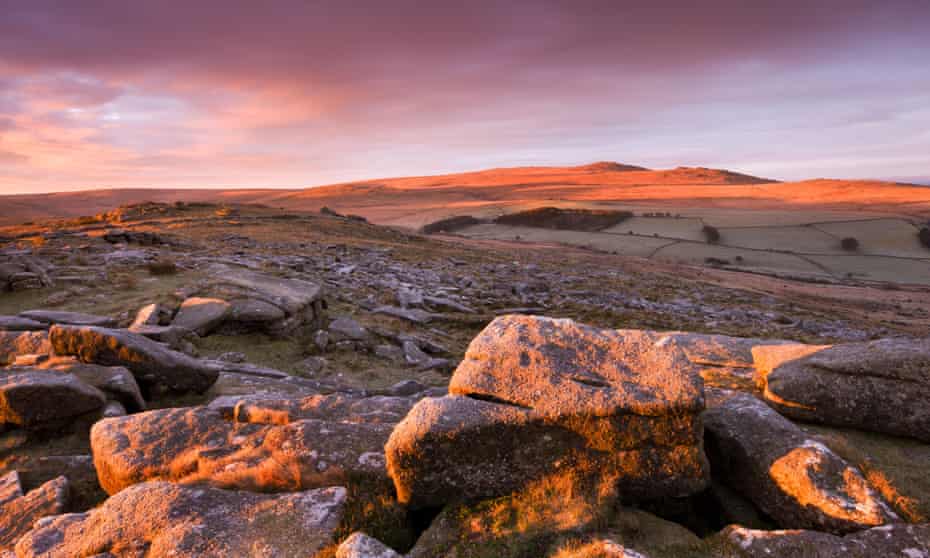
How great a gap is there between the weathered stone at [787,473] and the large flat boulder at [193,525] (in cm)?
367

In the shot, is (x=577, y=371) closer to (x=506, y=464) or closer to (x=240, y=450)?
(x=506, y=464)

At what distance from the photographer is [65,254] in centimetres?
1437

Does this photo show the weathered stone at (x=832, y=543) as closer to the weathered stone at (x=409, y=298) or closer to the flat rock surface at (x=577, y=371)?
the flat rock surface at (x=577, y=371)

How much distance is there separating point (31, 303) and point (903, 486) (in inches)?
575

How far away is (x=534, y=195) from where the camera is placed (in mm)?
117000

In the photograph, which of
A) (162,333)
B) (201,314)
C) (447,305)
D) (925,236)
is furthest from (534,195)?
(162,333)

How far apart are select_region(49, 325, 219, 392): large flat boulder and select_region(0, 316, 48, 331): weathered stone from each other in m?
1.83

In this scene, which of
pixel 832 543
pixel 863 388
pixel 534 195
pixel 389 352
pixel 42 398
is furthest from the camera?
pixel 534 195

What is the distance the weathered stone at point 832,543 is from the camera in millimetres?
3225

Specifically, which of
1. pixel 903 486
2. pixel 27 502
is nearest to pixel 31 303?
pixel 27 502

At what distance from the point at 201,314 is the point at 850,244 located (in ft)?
156

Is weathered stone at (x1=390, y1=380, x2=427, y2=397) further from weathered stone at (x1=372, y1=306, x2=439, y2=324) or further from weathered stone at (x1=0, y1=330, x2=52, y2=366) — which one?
weathered stone at (x1=0, y1=330, x2=52, y2=366)

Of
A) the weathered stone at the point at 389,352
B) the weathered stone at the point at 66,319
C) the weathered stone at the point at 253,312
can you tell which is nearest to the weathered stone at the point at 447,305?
the weathered stone at the point at 389,352

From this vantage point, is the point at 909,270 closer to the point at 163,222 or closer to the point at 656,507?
the point at 656,507
